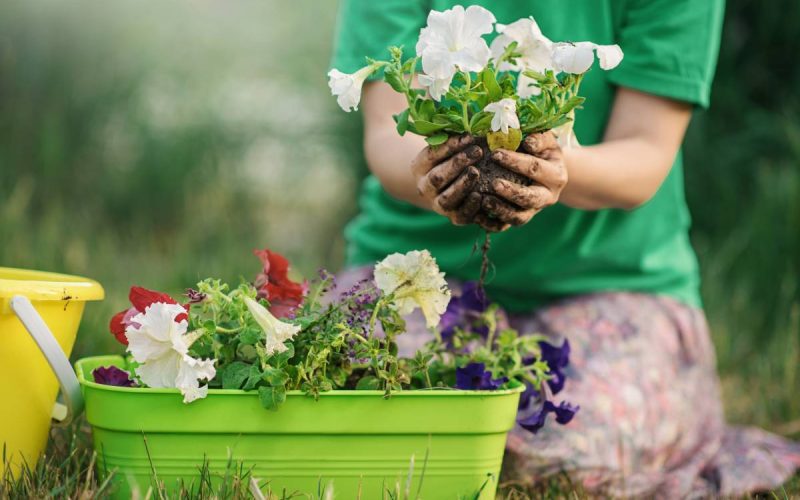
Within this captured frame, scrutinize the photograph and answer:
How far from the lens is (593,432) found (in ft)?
5.59

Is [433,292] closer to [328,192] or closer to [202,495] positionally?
[202,495]

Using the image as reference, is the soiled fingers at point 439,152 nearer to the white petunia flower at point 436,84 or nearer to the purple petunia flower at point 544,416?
the white petunia flower at point 436,84

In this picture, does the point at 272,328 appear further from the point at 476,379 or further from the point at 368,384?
the point at 476,379

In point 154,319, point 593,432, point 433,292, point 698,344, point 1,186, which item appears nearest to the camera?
point 154,319

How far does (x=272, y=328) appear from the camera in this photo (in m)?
1.15

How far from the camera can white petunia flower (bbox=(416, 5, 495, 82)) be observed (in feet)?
3.62

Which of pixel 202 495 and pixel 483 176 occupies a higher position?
pixel 483 176

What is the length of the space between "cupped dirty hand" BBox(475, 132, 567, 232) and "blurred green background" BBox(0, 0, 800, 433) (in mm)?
1198

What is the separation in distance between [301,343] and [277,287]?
143 millimetres

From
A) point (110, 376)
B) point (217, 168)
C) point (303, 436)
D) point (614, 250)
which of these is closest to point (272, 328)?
point (303, 436)

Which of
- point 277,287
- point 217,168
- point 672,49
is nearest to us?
point 277,287

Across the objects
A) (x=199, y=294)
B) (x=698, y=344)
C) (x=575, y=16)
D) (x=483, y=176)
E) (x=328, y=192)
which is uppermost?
(x=575, y=16)

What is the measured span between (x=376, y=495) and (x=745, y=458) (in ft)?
2.86

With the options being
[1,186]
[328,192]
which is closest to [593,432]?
[1,186]
